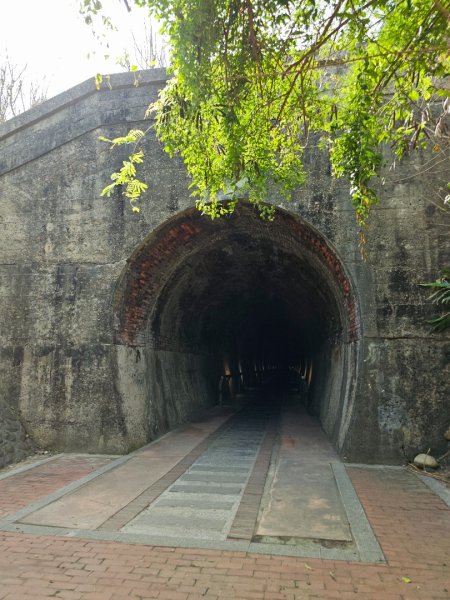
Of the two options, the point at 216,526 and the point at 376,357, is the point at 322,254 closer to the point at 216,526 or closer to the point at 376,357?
the point at 376,357

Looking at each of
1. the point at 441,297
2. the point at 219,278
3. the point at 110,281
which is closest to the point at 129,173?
the point at 110,281

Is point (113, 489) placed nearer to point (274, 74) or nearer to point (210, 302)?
point (274, 74)

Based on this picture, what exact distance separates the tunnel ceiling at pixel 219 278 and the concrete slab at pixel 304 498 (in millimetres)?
2362

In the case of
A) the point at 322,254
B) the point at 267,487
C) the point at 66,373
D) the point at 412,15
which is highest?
the point at 412,15

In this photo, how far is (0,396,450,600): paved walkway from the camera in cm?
332

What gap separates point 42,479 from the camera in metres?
6.21

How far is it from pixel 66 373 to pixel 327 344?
281 inches

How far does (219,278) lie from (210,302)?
1459 mm

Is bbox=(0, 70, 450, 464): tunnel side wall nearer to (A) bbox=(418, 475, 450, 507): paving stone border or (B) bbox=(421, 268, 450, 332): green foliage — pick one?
(B) bbox=(421, 268, 450, 332): green foliage

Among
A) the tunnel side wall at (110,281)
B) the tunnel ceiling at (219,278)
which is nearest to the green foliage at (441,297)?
the tunnel side wall at (110,281)

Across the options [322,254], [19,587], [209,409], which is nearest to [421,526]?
[19,587]

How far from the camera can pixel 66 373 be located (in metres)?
8.08

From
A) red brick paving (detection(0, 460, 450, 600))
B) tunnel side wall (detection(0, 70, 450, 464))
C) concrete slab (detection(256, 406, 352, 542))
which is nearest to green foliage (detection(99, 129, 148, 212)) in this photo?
tunnel side wall (detection(0, 70, 450, 464))

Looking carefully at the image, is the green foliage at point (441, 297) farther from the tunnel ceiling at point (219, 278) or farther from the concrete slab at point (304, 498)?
the concrete slab at point (304, 498)
